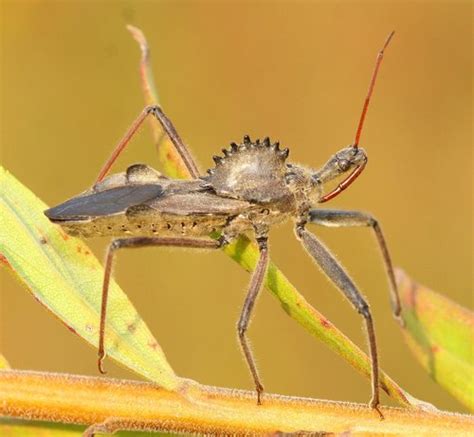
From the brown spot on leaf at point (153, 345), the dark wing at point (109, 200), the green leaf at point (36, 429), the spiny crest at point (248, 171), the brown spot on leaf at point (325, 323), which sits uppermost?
the spiny crest at point (248, 171)

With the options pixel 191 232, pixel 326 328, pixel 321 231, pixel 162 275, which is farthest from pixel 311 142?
pixel 326 328

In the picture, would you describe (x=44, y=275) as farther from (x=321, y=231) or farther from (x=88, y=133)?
(x=88, y=133)

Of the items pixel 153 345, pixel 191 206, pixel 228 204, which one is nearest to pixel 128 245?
pixel 191 206

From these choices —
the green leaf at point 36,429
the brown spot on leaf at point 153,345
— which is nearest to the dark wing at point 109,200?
the brown spot on leaf at point 153,345

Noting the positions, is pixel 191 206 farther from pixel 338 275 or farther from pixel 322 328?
pixel 322 328

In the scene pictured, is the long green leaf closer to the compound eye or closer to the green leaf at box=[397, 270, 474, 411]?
the green leaf at box=[397, 270, 474, 411]

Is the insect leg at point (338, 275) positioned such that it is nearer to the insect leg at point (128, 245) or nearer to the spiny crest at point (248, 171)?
the spiny crest at point (248, 171)
